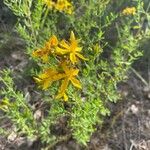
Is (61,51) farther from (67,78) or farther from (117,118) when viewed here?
(117,118)

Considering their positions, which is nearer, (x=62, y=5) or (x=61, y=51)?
(x=61, y=51)

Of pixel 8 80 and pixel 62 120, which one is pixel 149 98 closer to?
pixel 62 120

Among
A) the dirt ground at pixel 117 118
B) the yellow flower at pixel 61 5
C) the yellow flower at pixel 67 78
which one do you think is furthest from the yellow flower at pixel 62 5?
the yellow flower at pixel 67 78

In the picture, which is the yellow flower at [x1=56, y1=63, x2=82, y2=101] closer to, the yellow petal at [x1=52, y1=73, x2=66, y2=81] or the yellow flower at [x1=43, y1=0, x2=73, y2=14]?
the yellow petal at [x1=52, y1=73, x2=66, y2=81]

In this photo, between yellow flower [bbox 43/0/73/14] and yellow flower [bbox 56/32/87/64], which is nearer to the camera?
yellow flower [bbox 56/32/87/64]

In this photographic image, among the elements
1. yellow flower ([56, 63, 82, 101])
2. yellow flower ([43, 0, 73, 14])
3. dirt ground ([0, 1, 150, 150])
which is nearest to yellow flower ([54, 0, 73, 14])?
yellow flower ([43, 0, 73, 14])

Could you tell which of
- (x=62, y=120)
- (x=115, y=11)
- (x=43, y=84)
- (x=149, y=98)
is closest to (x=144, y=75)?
(x=149, y=98)

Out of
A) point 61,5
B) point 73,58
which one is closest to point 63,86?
point 73,58

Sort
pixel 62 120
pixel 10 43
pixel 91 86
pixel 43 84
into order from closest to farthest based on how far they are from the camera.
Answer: pixel 43 84, pixel 91 86, pixel 62 120, pixel 10 43
